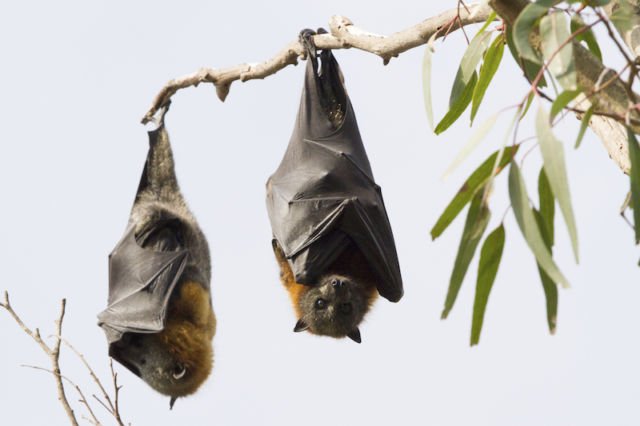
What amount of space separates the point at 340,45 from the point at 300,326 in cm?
244

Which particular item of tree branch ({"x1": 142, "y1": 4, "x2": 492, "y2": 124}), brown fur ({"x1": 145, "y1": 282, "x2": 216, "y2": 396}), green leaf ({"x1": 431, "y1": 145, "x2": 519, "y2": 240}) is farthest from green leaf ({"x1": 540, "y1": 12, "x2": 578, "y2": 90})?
brown fur ({"x1": 145, "y1": 282, "x2": 216, "y2": 396})

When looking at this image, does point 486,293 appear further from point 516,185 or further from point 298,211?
point 298,211

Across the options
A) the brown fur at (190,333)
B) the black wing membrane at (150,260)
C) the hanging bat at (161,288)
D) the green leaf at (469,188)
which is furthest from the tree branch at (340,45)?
the brown fur at (190,333)

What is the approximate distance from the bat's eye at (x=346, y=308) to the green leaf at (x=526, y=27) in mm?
3637

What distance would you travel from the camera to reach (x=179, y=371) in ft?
22.1

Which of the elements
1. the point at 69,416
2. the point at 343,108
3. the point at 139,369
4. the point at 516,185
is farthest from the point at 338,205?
the point at 516,185

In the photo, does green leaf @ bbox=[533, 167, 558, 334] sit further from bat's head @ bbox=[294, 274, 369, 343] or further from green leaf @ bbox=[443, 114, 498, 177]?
bat's head @ bbox=[294, 274, 369, 343]

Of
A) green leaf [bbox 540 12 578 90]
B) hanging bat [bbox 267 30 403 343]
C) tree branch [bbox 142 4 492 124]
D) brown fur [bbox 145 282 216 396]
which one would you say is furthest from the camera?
brown fur [bbox 145 282 216 396]

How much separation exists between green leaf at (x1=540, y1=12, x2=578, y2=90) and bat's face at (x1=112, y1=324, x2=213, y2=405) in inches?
164

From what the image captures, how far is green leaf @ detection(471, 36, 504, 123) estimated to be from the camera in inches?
177

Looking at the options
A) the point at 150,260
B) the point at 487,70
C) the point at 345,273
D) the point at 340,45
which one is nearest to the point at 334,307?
the point at 345,273

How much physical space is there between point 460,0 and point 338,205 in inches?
89.8

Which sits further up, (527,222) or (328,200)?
(328,200)

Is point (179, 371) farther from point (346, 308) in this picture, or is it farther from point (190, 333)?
point (346, 308)
